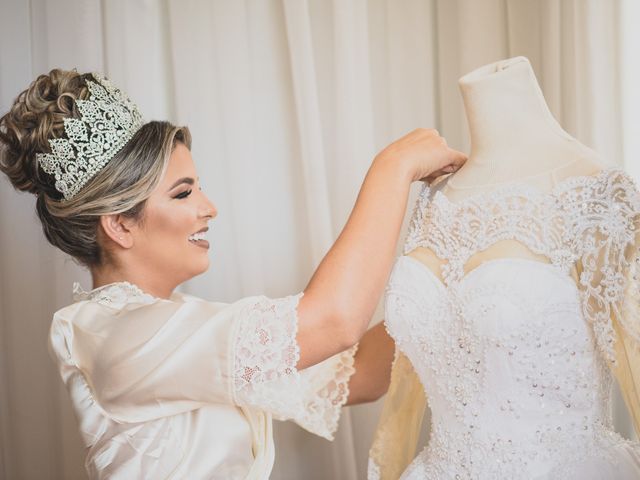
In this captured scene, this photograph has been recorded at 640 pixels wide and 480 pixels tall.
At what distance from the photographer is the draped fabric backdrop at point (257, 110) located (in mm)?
1932

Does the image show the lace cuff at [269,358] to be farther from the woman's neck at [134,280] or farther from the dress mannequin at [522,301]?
the woman's neck at [134,280]

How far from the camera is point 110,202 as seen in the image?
4.52 ft

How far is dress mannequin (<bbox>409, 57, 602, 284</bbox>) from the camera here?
113 cm

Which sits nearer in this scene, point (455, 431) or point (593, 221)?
point (593, 221)

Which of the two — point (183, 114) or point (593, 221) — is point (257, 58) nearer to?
point (183, 114)

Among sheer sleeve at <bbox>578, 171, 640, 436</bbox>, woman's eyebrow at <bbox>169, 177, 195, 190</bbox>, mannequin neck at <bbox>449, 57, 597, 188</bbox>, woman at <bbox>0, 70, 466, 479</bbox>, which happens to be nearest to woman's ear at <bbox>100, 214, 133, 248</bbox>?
woman at <bbox>0, 70, 466, 479</bbox>

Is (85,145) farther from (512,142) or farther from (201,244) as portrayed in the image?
(512,142)

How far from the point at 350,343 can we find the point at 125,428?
498 millimetres

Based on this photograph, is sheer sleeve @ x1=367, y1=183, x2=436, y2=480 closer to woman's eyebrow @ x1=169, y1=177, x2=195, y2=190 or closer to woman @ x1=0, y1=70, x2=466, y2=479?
woman @ x1=0, y1=70, x2=466, y2=479

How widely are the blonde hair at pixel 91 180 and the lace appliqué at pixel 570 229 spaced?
58 centimetres

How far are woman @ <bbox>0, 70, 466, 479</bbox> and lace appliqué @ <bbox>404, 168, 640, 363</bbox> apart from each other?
0.35ft

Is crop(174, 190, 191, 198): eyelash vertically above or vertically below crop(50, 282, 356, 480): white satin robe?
above

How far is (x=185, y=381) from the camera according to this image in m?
1.22

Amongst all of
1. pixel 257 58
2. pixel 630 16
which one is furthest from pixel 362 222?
pixel 257 58
